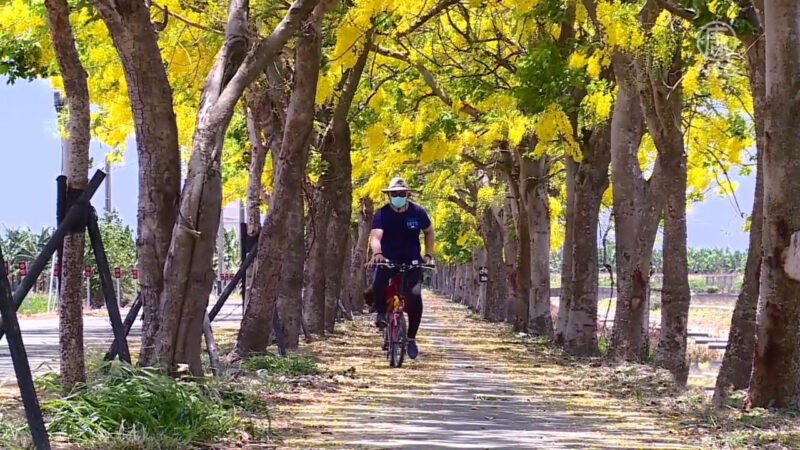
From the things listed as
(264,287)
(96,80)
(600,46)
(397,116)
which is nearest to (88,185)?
(264,287)

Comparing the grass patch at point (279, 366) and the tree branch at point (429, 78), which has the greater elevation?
the tree branch at point (429, 78)

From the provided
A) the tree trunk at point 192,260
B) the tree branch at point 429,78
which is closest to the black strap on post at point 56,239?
the tree trunk at point 192,260

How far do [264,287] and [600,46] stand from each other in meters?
5.22

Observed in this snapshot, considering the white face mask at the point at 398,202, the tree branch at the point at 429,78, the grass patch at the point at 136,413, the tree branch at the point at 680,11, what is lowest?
the grass patch at the point at 136,413

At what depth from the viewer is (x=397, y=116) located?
2441 cm

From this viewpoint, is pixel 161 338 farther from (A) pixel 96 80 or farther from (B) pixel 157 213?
(A) pixel 96 80

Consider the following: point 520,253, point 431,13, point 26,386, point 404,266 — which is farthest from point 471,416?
point 520,253

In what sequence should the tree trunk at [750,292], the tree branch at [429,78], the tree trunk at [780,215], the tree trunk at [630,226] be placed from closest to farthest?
the tree trunk at [780,215], the tree trunk at [750,292], the tree trunk at [630,226], the tree branch at [429,78]

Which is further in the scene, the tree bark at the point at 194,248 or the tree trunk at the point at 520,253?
the tree trunk at the point at 520,253

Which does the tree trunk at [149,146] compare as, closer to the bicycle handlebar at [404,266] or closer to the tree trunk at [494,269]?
the bicycle handlebar at [404,266]

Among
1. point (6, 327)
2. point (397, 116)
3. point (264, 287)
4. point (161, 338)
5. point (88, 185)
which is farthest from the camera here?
point (397, 116)

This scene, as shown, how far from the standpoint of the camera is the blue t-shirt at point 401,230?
14453 millimetres

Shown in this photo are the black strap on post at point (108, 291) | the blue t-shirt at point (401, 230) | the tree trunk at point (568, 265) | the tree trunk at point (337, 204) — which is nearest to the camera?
the black strap on post at point (108, 291)

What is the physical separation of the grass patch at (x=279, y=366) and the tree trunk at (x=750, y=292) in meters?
4.30
